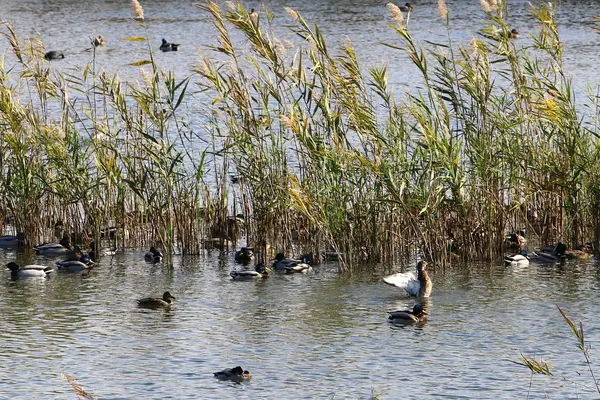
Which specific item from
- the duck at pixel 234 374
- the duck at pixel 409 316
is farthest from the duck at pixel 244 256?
the duck at pixel 234 374

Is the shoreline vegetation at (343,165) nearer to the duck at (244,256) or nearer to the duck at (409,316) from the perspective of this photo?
the duck at (244,256)

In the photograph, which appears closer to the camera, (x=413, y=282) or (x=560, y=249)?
(x=413, y=282)

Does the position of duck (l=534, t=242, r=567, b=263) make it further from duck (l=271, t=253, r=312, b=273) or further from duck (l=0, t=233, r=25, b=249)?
duck (l=0, t=233, r=25, b=249)

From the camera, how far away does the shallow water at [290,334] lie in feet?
34.7

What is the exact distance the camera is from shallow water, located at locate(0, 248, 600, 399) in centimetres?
1056

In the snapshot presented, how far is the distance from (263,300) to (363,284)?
1.41 m

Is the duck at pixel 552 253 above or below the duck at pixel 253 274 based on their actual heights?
above

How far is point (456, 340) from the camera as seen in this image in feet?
39.7

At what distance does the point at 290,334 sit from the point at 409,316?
130 centimetres

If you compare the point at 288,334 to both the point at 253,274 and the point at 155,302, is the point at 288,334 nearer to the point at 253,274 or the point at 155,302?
the point at 155,302

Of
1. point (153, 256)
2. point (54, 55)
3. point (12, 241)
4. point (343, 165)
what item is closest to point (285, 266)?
point (343, 165)

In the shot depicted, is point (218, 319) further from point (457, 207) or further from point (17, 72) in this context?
point (17, 72)

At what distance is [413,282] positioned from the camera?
1405 centimetres

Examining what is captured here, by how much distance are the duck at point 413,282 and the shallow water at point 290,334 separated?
141 millimetres
